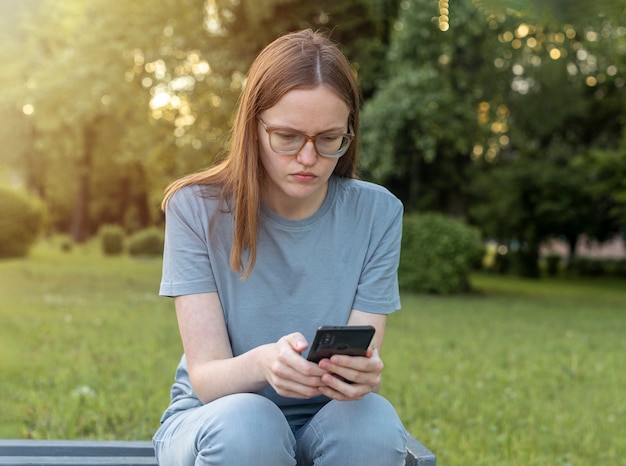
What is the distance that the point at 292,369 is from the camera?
76.4 inches

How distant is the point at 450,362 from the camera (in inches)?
283

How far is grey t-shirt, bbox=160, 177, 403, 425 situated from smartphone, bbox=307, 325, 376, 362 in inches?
17.2

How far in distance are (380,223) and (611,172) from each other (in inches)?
623

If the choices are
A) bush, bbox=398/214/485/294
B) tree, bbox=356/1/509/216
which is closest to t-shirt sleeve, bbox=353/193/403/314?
tree, bbox=356/1/509/216

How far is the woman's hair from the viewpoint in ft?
7.11

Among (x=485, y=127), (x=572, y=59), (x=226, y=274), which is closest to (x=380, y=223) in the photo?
(x=226, y=274)

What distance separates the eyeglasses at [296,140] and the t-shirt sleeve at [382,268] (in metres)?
0.40

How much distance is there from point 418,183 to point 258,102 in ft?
45.5

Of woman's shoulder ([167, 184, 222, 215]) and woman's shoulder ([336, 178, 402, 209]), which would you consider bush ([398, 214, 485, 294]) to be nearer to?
woman's shoulder ([336, 178, 402, 209])

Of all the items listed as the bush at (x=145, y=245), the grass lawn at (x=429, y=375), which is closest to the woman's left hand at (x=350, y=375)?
the grass lawn at (x=429, y=375)

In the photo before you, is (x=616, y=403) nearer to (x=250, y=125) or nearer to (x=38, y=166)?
(x=250, y=125)

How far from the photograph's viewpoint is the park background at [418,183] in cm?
471

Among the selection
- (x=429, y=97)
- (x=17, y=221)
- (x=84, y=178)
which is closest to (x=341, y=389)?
(x=429, y=97)

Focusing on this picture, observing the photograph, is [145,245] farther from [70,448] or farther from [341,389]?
[341,389]
